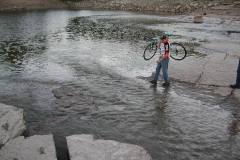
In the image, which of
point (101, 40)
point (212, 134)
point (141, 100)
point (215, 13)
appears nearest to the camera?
point (212, 134)

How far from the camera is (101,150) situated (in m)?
9.45

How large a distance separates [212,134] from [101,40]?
23.2m

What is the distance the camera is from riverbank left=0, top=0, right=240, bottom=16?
233ft

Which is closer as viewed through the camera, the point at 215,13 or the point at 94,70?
the point at 94,70

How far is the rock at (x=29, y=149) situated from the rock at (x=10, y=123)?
0.30 meters

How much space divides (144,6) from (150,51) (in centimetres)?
5864

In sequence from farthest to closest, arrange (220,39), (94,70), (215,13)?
1. (215,13)
2. (220,39)
3. (94,70)

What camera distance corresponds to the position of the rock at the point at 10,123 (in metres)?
10.2

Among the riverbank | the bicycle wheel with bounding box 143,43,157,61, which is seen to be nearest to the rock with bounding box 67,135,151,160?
the bicycle wheel with bounding box 143,43,157,61

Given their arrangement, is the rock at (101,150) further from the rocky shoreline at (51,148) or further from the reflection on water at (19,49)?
the reflection on water at (19,49)

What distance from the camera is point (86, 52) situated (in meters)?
27.5

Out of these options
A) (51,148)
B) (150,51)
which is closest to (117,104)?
(51,148)

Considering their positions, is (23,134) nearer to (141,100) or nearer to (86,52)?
(141,100)

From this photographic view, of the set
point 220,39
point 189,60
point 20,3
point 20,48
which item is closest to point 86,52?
point 20,48
